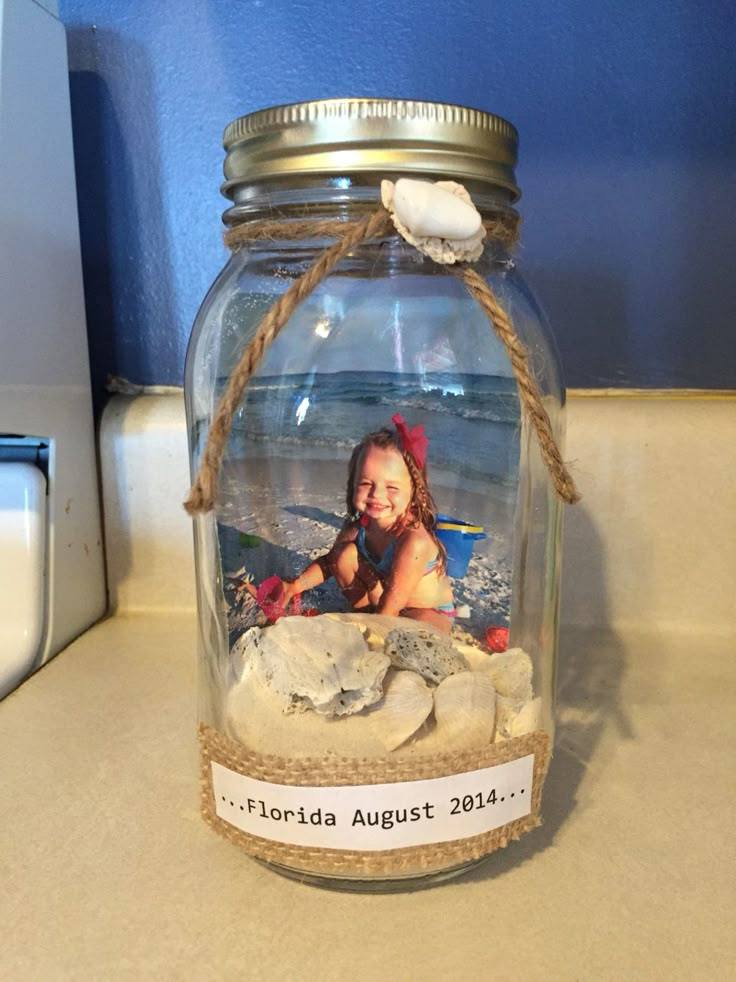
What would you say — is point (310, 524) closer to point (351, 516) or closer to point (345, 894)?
point (351, 516)

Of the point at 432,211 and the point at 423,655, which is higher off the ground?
the point at 432,211

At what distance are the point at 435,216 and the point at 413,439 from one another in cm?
17

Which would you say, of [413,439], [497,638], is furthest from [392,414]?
[497,638]

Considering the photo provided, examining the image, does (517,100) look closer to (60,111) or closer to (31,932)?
(60,111)

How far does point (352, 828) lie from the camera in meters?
0.33

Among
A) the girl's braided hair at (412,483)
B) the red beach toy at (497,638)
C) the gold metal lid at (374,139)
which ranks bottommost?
the red beach toy at (497,638)

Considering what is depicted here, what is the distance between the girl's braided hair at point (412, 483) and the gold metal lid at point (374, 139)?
0.16m

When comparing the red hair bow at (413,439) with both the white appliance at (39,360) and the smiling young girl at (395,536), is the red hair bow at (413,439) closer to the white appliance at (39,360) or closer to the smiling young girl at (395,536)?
the smiling young girl at (395,536)

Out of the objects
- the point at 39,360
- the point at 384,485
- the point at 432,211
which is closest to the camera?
the point at 432,211

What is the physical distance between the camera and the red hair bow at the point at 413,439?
0.46 m

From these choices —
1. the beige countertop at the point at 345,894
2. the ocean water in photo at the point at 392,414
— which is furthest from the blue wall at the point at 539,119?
the beige countertop at the point at 345,894

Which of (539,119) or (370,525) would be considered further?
(539,119)

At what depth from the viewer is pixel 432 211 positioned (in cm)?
30

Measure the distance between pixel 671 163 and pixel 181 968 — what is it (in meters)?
0.55
